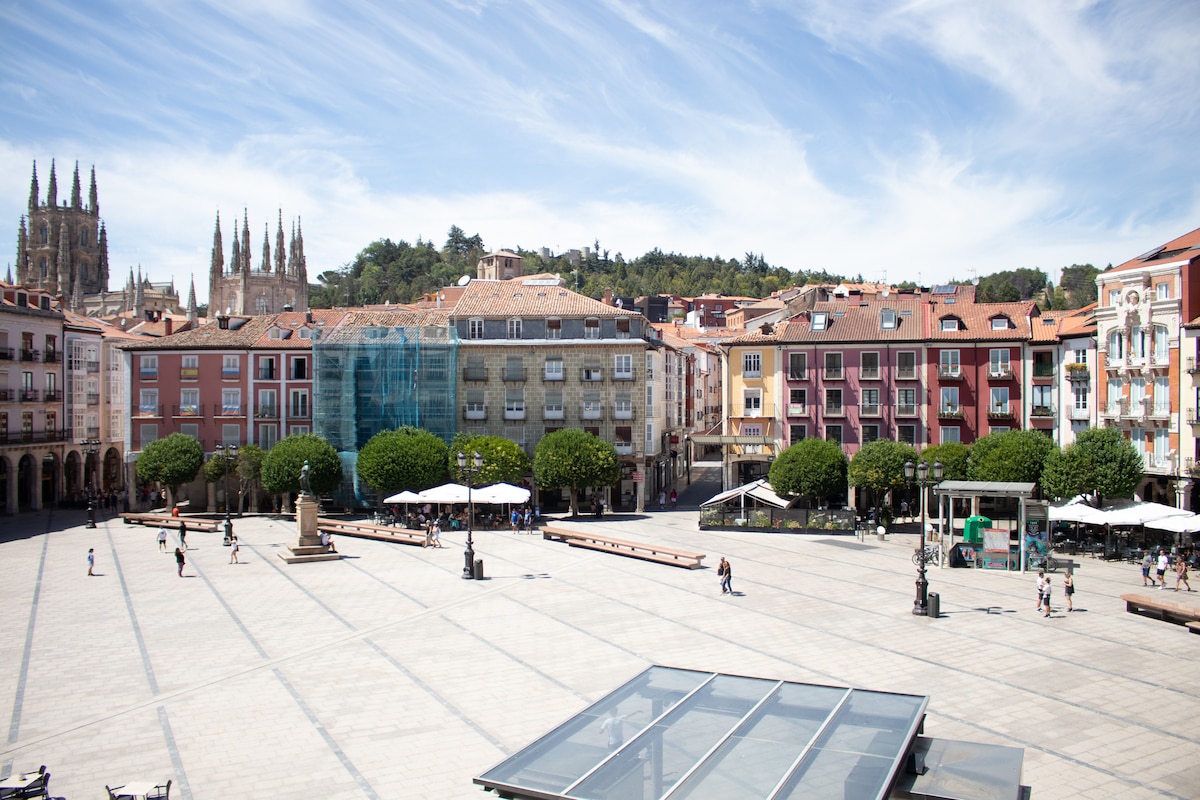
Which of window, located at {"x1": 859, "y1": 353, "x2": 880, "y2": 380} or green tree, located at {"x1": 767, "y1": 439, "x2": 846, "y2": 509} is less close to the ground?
window, located at {"x1": 859, "y1": 353, "x2": 880, "y2": 380}

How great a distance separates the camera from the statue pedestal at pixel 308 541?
3669 cm

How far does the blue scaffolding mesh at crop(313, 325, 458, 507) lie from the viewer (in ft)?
176

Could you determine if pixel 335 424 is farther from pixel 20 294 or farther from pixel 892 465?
pixel 892 465

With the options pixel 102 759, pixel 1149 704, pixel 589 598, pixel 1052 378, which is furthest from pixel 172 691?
pixel 1052 378

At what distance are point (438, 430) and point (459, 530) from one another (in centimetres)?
847

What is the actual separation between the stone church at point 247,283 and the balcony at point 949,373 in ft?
309

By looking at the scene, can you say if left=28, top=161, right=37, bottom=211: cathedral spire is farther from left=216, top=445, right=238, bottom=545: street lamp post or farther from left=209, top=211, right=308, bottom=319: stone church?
left=216, top=445, right=238, bottom=545: street lamp post

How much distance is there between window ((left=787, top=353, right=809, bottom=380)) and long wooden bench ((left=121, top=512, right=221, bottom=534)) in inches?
1173

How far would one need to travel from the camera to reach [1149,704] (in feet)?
61.1

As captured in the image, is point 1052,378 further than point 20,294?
No

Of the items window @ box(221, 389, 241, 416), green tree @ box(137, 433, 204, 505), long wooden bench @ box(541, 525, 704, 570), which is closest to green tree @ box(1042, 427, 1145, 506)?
long wooden bench @ box(541, 525, 704, 570)

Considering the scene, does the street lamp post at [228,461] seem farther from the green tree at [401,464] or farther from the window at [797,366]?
the window at [797,366]

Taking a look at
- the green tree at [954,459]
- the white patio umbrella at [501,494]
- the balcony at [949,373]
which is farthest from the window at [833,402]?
the white patio umbrella at [501,494]

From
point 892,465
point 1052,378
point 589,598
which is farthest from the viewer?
point 1052,378
